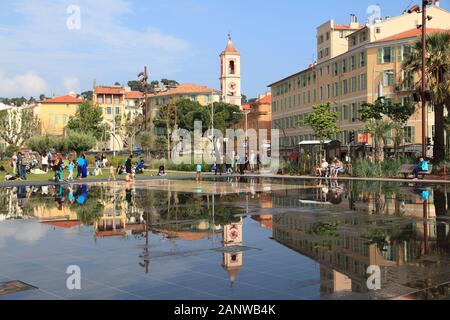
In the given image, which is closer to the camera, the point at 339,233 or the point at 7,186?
the point at 339,233

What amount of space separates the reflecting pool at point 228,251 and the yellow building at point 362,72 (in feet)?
128

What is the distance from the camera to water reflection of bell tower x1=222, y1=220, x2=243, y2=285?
8.31m

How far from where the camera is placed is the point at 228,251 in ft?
32.7

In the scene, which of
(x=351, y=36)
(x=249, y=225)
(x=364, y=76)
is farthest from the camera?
(x=351, y=36)

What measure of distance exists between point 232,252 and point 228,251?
12 cm

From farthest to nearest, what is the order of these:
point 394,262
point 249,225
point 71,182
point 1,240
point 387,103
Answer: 1. point 387,103
2. point 71,182
3. point 249,225
4. point 1,240
5. point 394,262

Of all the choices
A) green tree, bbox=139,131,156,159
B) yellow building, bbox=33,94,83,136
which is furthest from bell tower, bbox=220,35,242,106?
green tree, bbox=139,131,156,159

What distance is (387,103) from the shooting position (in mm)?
49219

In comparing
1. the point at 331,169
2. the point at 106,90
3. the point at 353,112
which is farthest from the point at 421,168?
the point at 106,90

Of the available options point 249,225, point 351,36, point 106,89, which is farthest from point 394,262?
point 106,89

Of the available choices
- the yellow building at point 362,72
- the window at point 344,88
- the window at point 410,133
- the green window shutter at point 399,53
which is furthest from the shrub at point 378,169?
the window at point 344,88
